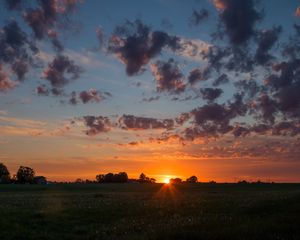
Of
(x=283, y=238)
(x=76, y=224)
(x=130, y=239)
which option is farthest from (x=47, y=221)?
(x=283, y=238)

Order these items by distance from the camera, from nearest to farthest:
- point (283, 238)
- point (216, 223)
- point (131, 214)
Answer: point (283, 238) → point (216, 223) → point (131, 214)

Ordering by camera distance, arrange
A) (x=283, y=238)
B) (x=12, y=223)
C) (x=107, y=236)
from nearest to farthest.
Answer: (x=283, y=238)
(x=107, y=236)
(x=12, y=223)

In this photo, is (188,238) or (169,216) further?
(169,216)

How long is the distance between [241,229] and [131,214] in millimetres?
13204

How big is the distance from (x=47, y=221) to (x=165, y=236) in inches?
425

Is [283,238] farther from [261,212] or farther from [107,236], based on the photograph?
[261,212]

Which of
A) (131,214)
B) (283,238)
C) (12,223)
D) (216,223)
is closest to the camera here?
(283,238)

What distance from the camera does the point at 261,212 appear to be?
2853 cm

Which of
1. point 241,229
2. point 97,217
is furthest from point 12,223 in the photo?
point 241,229

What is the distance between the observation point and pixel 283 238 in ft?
57.4

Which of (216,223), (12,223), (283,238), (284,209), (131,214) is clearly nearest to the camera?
(283,238)

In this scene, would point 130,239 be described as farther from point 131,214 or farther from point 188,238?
point 131,214

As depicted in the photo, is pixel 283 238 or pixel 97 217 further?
pixel 97 217

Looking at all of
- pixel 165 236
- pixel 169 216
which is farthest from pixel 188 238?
pixel 169 216
